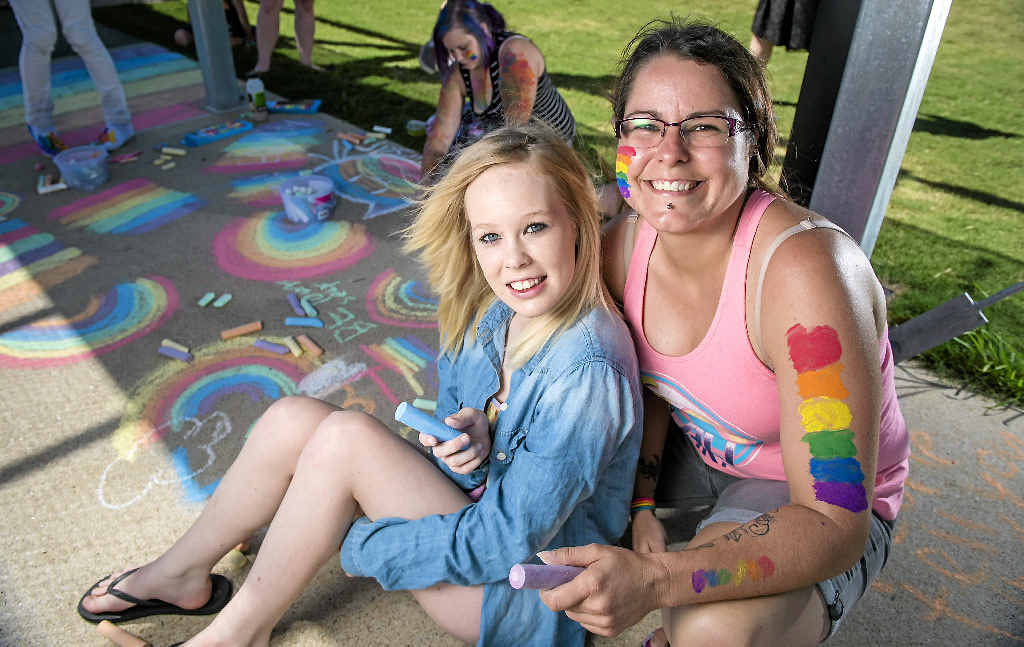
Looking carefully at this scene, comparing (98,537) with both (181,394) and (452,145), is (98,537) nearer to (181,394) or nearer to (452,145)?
(181,394)

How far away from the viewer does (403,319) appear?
3.10 meters

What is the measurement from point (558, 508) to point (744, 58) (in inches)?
38.7

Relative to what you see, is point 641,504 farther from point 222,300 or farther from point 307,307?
point 222,300

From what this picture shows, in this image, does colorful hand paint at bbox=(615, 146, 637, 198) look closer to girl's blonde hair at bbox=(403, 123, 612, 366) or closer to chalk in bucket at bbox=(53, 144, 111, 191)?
girl's blonde hair at bbox=(403, 123, 612, 366)

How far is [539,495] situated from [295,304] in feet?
6.60

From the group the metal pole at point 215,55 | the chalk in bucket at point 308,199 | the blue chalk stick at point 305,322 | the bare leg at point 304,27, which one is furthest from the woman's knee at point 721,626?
the bare leg at point 304,27

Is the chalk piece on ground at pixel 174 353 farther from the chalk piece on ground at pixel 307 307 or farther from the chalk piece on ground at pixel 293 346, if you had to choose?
the chalk piece on ground at pixel 307 307

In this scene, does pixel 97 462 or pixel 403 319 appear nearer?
pixel 97 462

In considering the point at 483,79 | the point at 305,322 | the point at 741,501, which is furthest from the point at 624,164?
the point at 483,79

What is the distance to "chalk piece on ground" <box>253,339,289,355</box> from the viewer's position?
9.45 feet

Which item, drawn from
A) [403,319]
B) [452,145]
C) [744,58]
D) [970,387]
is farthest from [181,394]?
[970,387]

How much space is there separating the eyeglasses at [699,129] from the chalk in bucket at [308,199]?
269 cm

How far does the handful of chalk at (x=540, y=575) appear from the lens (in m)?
1.16

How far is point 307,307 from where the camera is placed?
3.14 m
